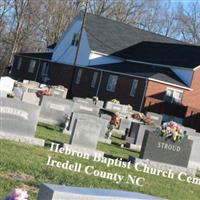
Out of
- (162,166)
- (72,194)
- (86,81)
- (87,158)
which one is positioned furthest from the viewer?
(86,81)

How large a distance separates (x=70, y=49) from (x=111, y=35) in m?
4.04

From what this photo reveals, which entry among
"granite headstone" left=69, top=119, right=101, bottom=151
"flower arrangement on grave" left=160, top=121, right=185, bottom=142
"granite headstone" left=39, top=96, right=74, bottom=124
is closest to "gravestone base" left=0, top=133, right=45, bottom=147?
"granite headstone" left=69, top=119, right=101, bottom=151

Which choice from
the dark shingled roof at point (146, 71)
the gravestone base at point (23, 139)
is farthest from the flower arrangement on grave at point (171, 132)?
the dark shingled roof at point (146, 71)

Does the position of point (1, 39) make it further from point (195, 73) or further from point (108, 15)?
point (195, 73)

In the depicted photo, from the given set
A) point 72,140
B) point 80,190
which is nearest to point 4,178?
point 80,190

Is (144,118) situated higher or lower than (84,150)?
higher

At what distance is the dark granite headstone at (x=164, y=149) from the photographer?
1825cm

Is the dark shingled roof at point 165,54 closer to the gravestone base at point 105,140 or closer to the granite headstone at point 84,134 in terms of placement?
the gravestone base at point 105,140

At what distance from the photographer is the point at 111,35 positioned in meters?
59.8

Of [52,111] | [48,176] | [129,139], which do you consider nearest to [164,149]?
[48,176]

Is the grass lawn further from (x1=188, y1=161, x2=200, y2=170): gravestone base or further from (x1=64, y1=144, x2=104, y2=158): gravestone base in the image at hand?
(x1=188, y1=161, x2=200, y2=170): gravestone base

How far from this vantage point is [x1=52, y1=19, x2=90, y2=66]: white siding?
57434 millimetres

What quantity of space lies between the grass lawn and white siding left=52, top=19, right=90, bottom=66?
3991cm

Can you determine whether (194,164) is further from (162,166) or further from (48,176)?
(48,176)
